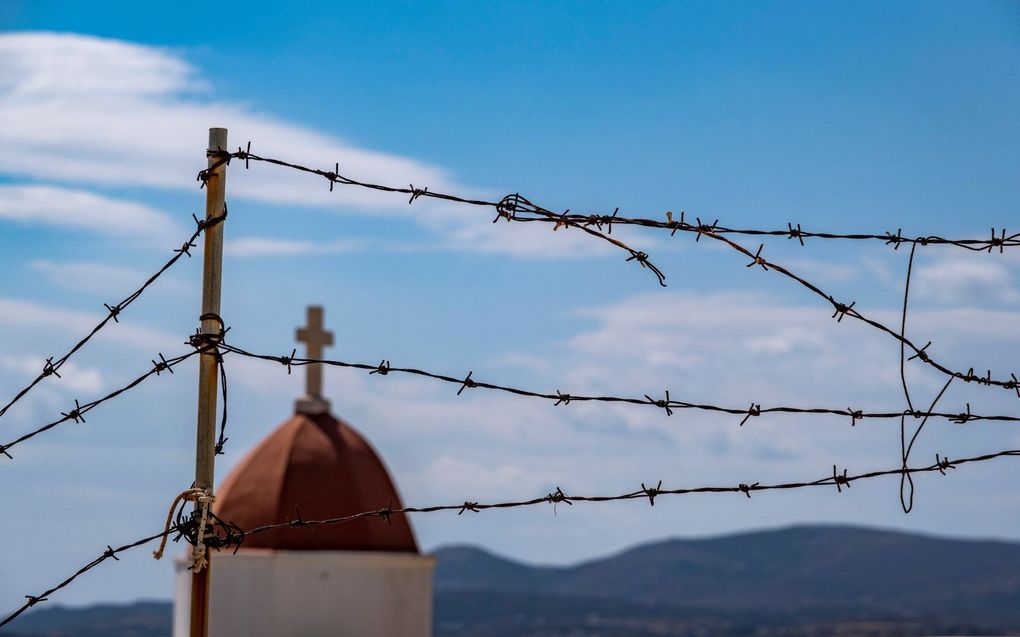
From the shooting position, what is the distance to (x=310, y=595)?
11.7 m

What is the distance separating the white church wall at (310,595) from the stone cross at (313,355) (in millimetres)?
1525

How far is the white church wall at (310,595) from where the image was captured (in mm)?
11609

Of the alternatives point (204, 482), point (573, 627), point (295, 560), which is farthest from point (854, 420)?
point (573, 627)

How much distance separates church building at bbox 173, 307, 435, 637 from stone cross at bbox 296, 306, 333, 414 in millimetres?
166

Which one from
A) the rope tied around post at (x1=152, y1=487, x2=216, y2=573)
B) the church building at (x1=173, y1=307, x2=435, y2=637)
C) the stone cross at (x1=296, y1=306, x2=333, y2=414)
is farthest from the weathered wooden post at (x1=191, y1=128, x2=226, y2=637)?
the stone cross at (x1=296, y1=306, x2=333, y2=414)

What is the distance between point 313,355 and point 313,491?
4.98 feet

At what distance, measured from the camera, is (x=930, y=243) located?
20.1 ft

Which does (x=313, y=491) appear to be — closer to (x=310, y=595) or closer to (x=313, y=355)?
(x=310, y=595)

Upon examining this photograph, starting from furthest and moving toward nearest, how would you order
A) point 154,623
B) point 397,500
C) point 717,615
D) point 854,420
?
point 717,615
point 154,623
point 397,500
point 854,420

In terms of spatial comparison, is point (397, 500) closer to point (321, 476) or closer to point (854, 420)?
point (321, 476)

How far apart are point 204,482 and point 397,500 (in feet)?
23.1

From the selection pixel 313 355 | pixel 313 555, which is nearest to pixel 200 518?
pixel 313 555

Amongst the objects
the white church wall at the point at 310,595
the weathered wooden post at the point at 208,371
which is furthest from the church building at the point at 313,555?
the weathered wooden post at the point at 208,371

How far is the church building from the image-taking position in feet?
38.2
